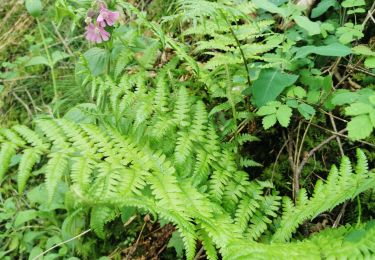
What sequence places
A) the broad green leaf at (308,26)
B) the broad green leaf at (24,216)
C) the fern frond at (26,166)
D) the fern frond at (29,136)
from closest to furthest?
the fern frond at (26,166) → the fern frond at (29,136) → the broad green leaf at (308,26) → the broad green leaf at (24,216)

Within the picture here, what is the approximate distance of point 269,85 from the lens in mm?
2084

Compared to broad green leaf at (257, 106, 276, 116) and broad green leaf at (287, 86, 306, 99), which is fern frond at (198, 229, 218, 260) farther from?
broad green leaf at (287, 86, 306, 99)

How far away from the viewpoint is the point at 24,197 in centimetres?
288

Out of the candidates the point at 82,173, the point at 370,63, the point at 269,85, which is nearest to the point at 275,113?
the point at 269,85

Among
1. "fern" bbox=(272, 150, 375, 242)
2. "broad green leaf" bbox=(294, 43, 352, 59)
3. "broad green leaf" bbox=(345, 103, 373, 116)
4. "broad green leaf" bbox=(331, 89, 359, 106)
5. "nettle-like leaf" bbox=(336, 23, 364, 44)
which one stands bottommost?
"fern" bbox=(272, 150, 375, 242)

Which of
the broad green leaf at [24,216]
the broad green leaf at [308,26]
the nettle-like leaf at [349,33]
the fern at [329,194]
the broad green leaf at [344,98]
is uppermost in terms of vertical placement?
the broad green leaf at [308,26]

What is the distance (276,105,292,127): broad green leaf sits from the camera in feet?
6.41

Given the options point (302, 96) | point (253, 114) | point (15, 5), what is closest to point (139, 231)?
point (253, 114)

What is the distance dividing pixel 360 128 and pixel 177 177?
769 millimetres

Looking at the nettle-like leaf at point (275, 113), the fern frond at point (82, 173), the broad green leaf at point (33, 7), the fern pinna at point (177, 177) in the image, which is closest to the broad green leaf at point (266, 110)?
the nettle-like leaf at point (275, 113)

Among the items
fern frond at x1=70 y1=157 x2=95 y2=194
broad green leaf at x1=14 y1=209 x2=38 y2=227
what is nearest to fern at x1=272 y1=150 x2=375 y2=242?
fern frond at x1=70 y1=157 x2=95 y2=194

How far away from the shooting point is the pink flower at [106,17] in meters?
2.08

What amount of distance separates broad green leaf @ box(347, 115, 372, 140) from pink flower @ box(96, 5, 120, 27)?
1209 millimetres

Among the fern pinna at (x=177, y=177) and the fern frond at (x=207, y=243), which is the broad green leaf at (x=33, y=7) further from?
the fern frond at (x=207, y=243)
